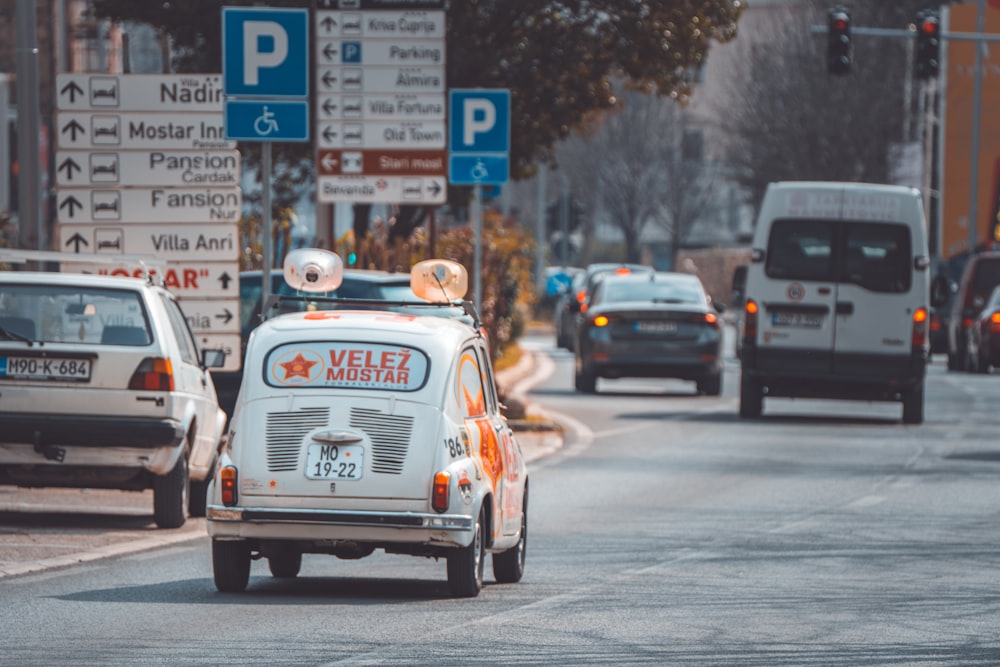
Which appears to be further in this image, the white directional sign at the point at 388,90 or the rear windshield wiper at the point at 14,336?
the white directional sign at the point at 388,90

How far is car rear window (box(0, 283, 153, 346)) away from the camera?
47.5 feet

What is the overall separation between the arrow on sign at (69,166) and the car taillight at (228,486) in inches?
316

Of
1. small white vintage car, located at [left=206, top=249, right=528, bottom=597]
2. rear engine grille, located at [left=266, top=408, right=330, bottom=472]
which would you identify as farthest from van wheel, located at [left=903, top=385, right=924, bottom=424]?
rear engine grille, located at [left=266, top=408, right=330, bottom=472]

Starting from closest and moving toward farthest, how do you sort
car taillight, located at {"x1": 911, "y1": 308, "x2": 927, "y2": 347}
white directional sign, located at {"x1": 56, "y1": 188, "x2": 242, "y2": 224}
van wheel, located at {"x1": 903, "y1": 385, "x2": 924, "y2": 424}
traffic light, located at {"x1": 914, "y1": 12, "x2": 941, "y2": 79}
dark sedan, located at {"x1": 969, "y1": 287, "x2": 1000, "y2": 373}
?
white directional sign, located at {"x1": 56, "y1": 188, "x2": 242, "y2": 224}
car taillight, located at {"x1": 911, "y1": 308, "x2": 927, "y2": 347}
van wheel, located at {"x1": 903, "y1": 385, "x2": 924, "y2": 424}
traffic light, located at {"x1": 914, "y1": 12, "x2": 941, "y2": 79}
dark sedan, located at {"x1": 969, "y1": 287, "x2": 1000, "y2": 373}

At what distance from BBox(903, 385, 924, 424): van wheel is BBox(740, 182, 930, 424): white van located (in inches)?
16.6

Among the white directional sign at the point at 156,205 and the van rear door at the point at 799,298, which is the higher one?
the white directional sign at the point at 156,205

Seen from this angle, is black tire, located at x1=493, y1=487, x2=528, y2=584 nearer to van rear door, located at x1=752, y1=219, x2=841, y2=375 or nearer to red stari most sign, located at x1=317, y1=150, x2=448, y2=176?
red stari most sign, located at x1=317, y1=150, x2=448, y2=176

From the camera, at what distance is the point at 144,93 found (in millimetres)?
18656

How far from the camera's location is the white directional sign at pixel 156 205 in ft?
60.9

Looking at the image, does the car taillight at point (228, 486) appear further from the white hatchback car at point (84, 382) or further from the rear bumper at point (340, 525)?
the white hatchback car at point (84, 382)

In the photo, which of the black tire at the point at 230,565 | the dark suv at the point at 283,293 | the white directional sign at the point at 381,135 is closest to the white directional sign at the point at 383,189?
the white directional sign at the point at 381,135

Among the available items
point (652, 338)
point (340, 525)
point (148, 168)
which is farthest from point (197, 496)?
point (652, 338)

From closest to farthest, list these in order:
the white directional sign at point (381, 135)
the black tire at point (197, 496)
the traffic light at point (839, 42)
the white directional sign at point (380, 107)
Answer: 1. the black tire at point (197, 496)
2. the white directional sign at point (381, 135)
3. the white directional sign at point (380, 107)
4. the traffic light at point (839, 42)

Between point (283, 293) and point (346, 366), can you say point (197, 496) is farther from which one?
point (346, 366)
